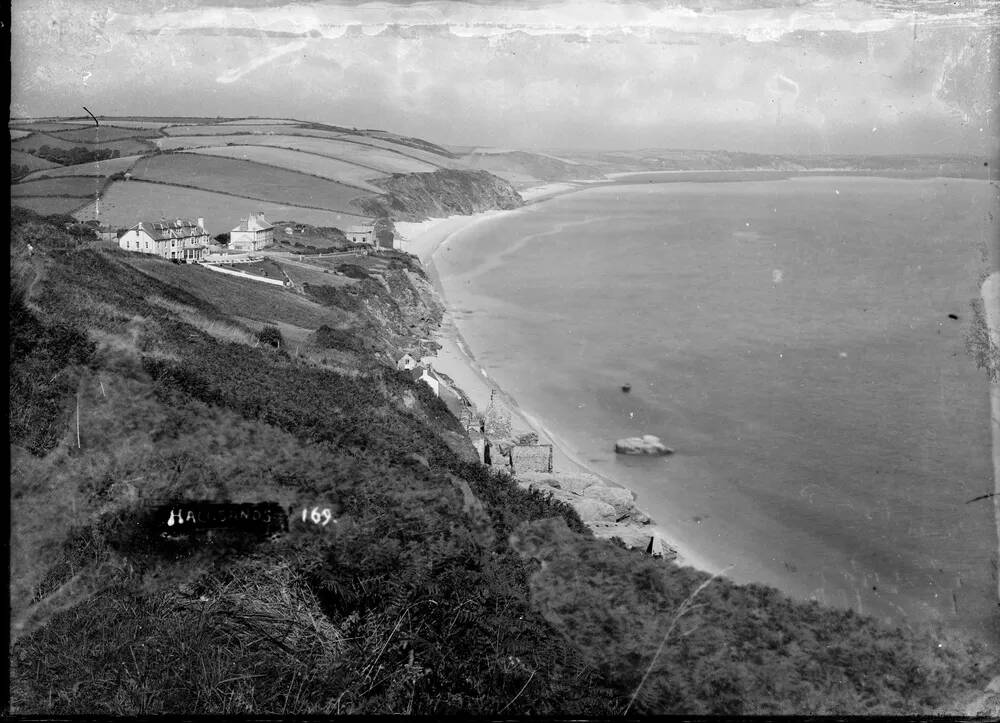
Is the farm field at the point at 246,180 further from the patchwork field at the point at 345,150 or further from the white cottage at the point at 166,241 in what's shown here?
the white cottage at the point at 166,241

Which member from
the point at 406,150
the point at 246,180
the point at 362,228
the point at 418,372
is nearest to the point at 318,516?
the point at 418,372

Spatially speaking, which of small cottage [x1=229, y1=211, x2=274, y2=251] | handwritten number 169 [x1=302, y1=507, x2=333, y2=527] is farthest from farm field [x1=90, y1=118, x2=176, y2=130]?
handwritten number 169 [x1=302, y1=507, x2=333, y2=527]

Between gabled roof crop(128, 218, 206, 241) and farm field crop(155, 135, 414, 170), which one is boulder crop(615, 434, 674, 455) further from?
farm field crop(155, 135, 414, 170)

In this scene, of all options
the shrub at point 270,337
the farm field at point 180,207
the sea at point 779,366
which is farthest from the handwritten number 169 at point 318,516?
the farm field at point 180,207

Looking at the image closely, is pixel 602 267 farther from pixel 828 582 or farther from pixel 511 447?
pixel 828 582

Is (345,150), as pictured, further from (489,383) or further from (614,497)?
(614,497)
